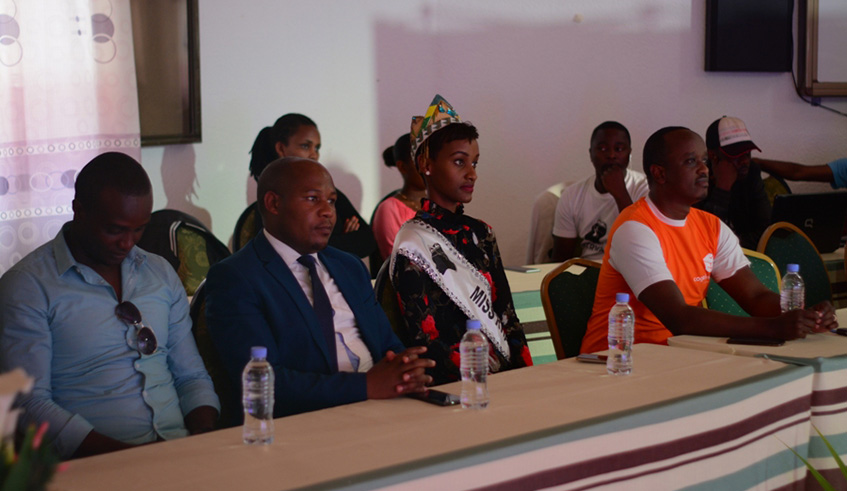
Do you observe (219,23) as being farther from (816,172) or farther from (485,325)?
(816,172)

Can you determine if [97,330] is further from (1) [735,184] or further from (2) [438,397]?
(1) [735,184]

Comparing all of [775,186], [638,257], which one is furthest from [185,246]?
[775,186]

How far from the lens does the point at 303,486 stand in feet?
4.12

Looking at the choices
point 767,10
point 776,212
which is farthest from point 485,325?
point 767,10

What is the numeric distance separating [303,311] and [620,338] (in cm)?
79

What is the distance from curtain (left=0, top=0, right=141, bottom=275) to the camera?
129 inches

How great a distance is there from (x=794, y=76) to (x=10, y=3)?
5.28 metres

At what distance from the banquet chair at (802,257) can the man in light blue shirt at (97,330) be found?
2.60 m

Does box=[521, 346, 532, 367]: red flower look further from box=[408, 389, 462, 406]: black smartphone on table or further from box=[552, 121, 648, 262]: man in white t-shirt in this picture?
box=[552, 121, 648, 262]: man in white t-shirt

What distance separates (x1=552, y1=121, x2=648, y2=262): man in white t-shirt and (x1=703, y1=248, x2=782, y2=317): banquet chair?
4.18ft

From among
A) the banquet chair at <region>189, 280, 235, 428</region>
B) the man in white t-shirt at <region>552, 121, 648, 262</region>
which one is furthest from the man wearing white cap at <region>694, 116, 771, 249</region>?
the banquet chair at <region>189, 280, 235, 428</region>

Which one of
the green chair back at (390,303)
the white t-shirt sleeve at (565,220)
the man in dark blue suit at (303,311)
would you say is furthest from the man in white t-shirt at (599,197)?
the man in dark blue suit at (303,311)

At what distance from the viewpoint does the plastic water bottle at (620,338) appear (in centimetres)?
202

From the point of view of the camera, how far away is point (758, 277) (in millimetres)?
3105
